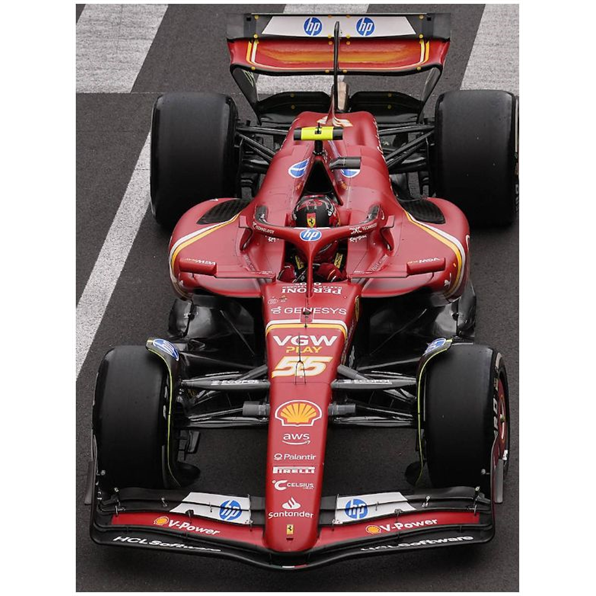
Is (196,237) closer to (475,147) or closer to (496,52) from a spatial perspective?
(475,147)

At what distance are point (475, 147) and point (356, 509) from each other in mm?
4337

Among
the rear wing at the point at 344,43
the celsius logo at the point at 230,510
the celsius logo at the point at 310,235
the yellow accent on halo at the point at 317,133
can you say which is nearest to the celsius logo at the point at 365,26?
the rear wing at the point at 344,43

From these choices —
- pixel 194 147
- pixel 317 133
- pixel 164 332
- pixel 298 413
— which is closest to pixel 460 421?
pixel 298 413

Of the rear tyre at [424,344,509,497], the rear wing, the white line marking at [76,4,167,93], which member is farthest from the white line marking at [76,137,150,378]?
the rear tyre at [424,344,509,497]

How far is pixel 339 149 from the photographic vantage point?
51.9 feet

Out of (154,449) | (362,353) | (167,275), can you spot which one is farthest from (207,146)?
(154,449)

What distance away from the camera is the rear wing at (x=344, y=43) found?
1678 centimetres

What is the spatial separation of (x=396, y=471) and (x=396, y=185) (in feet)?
10.9

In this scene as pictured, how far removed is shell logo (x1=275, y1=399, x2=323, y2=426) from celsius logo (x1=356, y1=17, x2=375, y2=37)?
468 centimetres

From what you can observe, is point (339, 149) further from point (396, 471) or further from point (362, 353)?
point (396, 471)

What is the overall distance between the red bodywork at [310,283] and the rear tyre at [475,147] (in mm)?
683

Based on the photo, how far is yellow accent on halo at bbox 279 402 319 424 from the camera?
43.2ft

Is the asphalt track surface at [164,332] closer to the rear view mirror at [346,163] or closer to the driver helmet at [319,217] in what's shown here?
the driver helmet at [319,217]

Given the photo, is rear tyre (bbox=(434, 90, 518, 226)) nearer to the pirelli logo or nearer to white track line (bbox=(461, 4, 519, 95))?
white track line (bbox=(461, 4, 519, 95))
